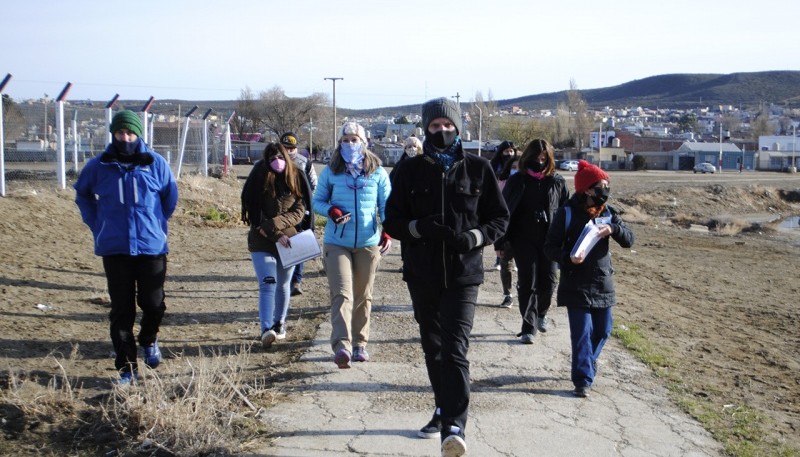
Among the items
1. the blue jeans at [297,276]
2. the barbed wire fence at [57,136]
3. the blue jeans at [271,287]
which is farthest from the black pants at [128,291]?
the barbed wire fence at [57,136]

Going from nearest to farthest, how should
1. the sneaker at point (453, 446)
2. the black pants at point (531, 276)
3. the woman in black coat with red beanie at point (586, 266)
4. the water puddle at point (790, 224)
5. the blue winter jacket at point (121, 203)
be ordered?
the sneaker at point (453, 446)
the blue winter jacket at point (121, 203)
the woman in black coat with red beanie at point (586, 266)
the black pants at point (531, 276)
the water puddle at point (790, 224)

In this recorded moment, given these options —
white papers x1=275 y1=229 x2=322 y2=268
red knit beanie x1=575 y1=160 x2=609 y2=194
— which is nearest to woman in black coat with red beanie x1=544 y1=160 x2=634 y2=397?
red knit beanie x1=575 y1=160 x2=609 y2=194

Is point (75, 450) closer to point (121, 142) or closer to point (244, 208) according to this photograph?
point (121, 142)

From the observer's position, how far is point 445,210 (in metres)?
4.85

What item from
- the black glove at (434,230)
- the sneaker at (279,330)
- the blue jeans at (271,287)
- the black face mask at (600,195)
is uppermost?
the black face mask at (600,195)

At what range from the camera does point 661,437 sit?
17.2 feet

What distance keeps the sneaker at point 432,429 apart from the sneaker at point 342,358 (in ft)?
3.79

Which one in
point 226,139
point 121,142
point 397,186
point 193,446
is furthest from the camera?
point 226,139

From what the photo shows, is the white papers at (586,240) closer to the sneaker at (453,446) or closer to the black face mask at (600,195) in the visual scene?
the black face mask at (600,195)

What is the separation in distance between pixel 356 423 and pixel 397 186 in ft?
5.11

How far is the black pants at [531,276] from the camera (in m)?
7.48

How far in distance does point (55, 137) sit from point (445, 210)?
12.8 m

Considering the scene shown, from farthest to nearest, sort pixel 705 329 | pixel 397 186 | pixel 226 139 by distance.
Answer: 1. pixel 226 139
2. pixel 705 329
3. pixel 397 186

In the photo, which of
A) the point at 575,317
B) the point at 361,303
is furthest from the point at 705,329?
the point at 361,303
